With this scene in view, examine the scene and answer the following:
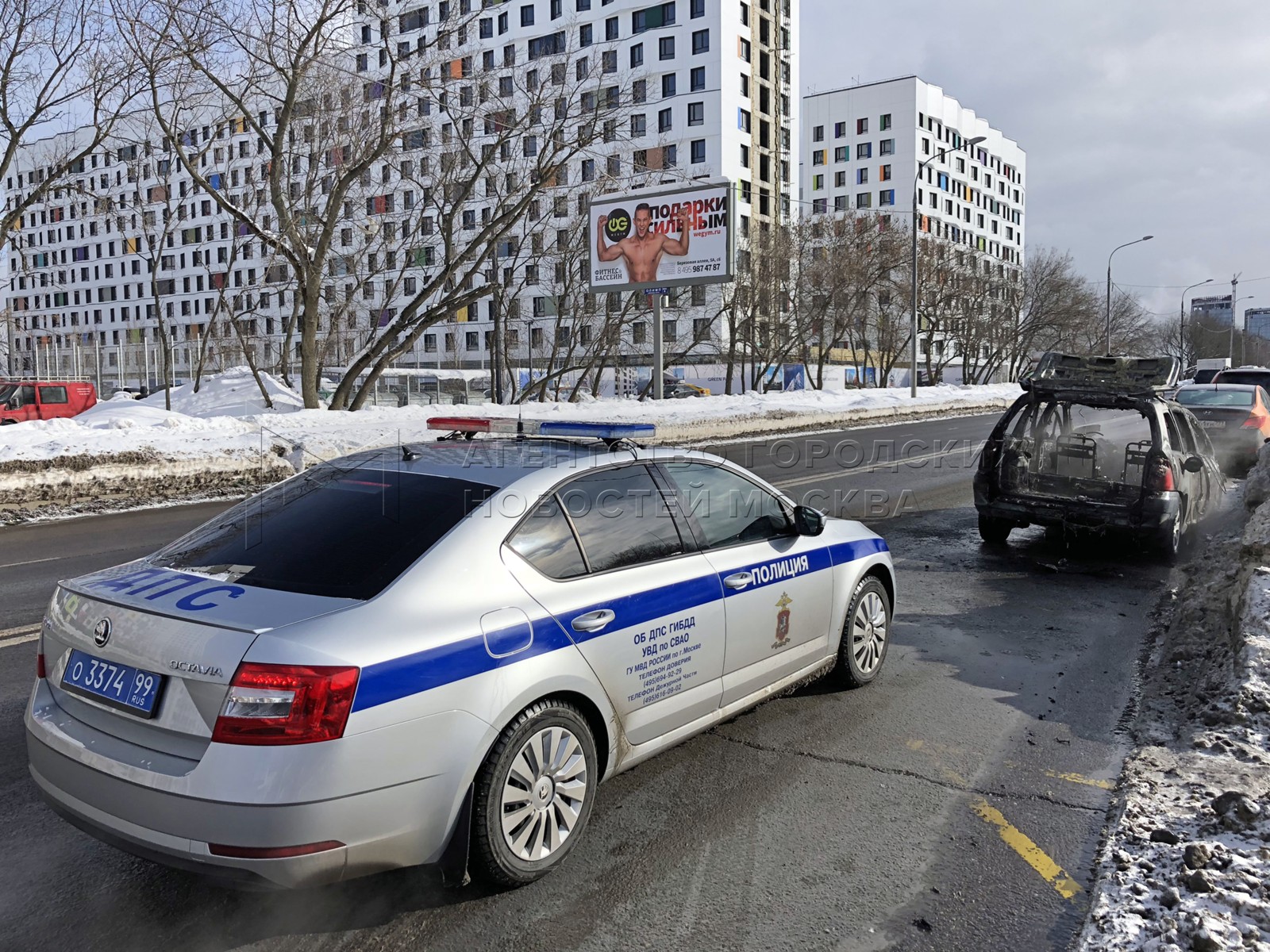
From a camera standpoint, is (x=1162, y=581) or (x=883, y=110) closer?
(x=1162, y=581)

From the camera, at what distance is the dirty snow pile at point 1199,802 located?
9.24ft

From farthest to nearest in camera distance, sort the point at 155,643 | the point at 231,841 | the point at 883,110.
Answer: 1. the point at 883,110
2. the point at 155,643
3. the point at 231,841

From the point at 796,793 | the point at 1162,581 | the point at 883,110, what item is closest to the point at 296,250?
the point at 1162,581

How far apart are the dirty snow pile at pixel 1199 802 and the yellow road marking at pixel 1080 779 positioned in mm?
70

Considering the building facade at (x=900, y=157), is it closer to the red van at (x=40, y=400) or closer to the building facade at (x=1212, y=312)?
the building facade at (x=1212, y=312)

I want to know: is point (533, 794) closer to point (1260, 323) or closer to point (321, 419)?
point (321, 419)

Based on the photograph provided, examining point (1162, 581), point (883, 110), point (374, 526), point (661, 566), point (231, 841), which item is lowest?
point (1162, 581)

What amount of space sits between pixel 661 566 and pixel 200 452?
13.5 m

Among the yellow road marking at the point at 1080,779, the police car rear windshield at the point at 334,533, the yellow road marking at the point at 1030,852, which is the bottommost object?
the yellow road marking at the point at 1080,779

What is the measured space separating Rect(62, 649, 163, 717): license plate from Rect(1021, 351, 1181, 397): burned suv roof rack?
7.94 metres

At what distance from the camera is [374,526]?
336cm

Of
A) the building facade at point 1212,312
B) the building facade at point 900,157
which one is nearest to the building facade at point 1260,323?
the building facade at point 1212,312

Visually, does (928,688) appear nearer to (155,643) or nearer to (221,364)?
(155,643)

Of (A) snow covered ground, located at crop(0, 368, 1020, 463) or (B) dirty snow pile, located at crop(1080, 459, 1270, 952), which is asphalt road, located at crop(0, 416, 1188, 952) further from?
(A) snow covered ground, located at crop(0, 368, 1020, 463)
